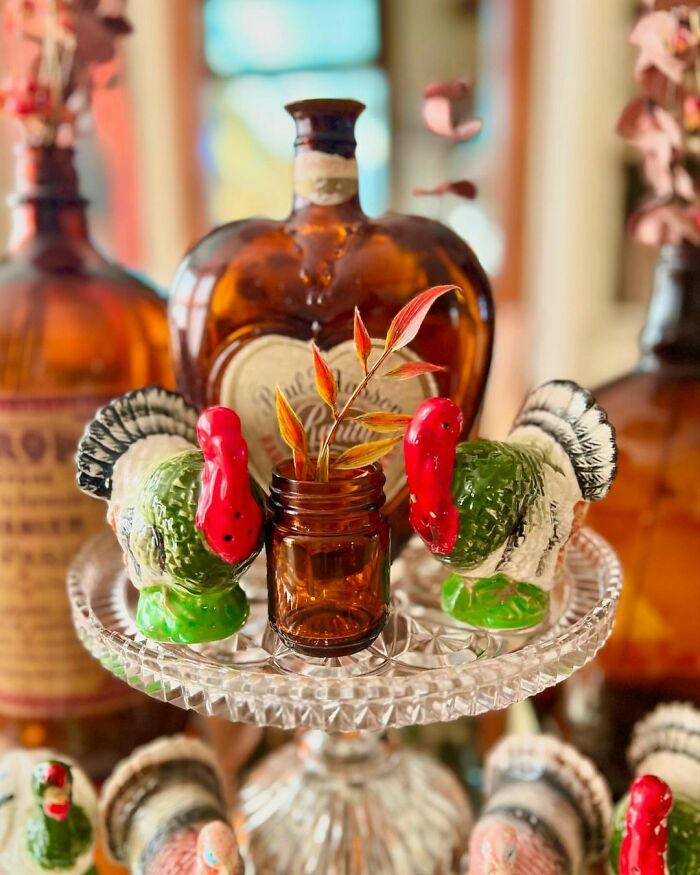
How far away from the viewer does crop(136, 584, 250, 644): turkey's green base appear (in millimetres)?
339

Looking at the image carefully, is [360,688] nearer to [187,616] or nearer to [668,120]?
[187,616]

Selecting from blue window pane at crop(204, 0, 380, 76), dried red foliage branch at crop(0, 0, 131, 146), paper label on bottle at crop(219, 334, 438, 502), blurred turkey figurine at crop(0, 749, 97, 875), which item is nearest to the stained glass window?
blue window pane at crop(204, 0, 380, 76)

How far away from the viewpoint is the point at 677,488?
1.64 ft

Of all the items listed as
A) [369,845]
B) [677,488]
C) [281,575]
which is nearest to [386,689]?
[281,575]

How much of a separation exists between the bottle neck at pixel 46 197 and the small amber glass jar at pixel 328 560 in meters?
0.26

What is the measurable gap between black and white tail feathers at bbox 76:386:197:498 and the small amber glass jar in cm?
7

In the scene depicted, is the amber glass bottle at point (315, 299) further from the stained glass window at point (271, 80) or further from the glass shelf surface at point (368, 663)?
the stained glass window at point (271, 80)

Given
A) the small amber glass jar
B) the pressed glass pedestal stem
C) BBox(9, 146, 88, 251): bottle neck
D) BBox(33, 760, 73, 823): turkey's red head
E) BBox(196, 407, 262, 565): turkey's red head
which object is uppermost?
BBox(9, 146, 88, 251): bottle neck

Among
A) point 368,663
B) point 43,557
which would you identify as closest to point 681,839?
point 368,663

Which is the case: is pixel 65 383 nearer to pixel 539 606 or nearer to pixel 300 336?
pixel 300 336

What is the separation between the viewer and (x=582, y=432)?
13.6 inches

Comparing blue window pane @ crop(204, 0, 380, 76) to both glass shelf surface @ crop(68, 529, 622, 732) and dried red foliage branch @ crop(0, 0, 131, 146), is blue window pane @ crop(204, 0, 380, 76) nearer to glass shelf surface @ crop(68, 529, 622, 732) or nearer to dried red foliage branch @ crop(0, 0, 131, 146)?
dried red foliage branch @ crop(0, 0, 131, 146)

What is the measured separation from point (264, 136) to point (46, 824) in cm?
128

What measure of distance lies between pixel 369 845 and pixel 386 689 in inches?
7.1
